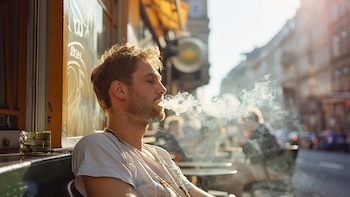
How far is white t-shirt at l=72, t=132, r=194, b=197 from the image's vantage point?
1858 millimetres

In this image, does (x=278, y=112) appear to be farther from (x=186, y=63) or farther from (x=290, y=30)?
(x=290, y=30)

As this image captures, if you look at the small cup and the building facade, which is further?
the building facade

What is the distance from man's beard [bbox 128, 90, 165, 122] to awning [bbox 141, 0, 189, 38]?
6.23 meters

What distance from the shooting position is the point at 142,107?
2.18m

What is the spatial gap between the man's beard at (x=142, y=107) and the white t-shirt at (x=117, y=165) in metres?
0.15

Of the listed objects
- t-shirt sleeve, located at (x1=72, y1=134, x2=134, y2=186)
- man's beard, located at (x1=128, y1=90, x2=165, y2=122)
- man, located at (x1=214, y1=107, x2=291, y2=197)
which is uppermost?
man's beard, located at (x1=128, y1=90, x2=165, y2=122)

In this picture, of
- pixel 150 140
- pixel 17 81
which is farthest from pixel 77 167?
pixel 150 140

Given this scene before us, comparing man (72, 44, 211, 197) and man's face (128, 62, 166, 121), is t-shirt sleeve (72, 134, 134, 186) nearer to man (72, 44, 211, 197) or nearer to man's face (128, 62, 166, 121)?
man (72, 44, 211, 197)

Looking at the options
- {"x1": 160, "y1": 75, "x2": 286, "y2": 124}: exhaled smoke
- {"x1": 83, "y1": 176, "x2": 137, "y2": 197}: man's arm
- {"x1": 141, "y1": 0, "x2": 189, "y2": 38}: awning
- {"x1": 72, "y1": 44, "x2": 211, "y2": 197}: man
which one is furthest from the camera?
{"x1": 141, "y1": 0, "x2": 189, "y2": 38}: awning

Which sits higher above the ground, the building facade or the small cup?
the building facade

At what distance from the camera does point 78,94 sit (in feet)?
10.4

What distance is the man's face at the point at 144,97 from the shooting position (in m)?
2.18

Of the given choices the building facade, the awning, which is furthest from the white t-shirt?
the awning

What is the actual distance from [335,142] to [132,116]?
28324 mm
